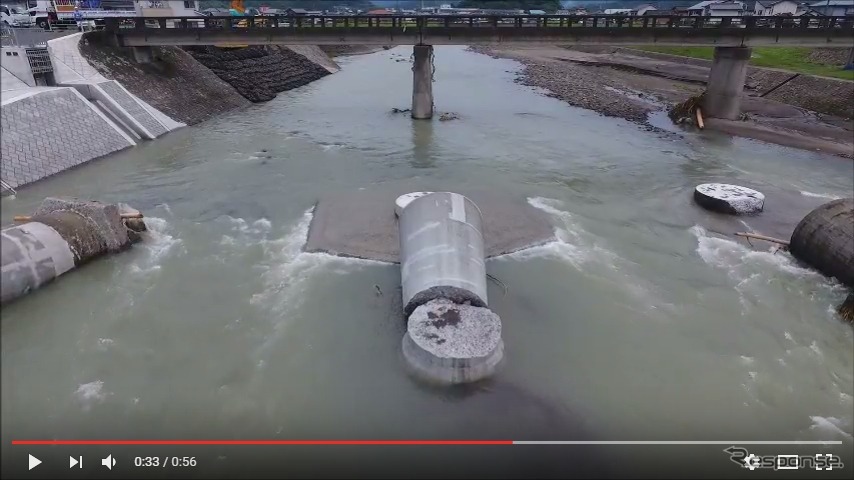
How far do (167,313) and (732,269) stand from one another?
16574 mm

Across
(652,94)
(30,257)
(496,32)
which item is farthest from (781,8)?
(30,257)

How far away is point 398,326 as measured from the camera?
13.5 m

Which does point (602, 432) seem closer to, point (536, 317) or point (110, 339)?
point (536, 317)

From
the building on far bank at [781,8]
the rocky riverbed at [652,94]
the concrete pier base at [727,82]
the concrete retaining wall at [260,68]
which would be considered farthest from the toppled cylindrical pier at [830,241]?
the building on far bank at [781,8]

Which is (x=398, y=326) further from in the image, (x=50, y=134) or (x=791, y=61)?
(x=791, y=61)

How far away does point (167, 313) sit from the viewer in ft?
45.5

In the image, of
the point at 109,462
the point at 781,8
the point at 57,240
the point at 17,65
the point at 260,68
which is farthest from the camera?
the point at 781,8

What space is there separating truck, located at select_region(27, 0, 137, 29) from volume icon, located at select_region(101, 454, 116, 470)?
126ft

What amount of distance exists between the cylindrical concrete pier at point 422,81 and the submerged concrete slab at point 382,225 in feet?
58.3

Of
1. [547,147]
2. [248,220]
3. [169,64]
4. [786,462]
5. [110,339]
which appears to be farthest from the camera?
[169,64]

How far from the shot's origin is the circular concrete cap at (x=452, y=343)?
1130cm

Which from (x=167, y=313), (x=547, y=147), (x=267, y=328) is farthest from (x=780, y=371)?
(x=547, y=147)

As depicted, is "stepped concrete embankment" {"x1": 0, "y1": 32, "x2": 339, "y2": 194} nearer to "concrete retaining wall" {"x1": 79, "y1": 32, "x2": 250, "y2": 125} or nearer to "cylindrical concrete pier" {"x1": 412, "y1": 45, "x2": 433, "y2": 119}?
"concrete retaining wall" {"x1": 79, "y1": 32, "x2": 250, "y2": 125}

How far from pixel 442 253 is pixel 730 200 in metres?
13.9
